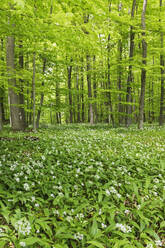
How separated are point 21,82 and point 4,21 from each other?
7.71 meters

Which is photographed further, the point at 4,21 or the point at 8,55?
the point at 8,55

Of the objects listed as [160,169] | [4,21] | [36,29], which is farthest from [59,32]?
[160,169]

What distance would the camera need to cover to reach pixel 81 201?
371cm

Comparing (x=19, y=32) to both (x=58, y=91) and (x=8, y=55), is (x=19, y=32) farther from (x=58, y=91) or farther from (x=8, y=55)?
(x=58, y=91)

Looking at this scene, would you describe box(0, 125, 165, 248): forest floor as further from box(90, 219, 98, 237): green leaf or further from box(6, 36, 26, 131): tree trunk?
box(6, 36, 26, 131): tree trunk

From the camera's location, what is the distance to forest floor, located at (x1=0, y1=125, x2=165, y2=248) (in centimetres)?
276

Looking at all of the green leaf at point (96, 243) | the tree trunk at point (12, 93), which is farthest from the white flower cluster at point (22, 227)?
the tree trunk at point (12, 93)

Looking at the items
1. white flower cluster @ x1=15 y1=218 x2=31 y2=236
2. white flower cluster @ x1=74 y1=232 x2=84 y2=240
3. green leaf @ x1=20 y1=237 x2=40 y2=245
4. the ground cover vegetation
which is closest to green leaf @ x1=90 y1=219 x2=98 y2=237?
white flower cluster @ x1=74 y1=232 x2=84 y2=240

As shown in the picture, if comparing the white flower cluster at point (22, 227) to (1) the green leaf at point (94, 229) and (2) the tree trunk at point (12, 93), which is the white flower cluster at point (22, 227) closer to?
(1) the green leaf at point (94, 229)

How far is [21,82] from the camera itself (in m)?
12.1

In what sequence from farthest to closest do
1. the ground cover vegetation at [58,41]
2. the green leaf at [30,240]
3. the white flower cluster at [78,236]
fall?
1. the ground cover vegetation at [58,41]
2. the white flower cluster at [78,236]
3. the green leaf at [30,240]

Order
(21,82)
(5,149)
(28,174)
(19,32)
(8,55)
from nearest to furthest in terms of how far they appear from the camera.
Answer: (28,174)
(19,32)
(5,149)
(8,55)
(21,82)

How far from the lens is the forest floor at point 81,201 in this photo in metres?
2.76

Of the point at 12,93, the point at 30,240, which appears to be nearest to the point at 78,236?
the point at 30,240
